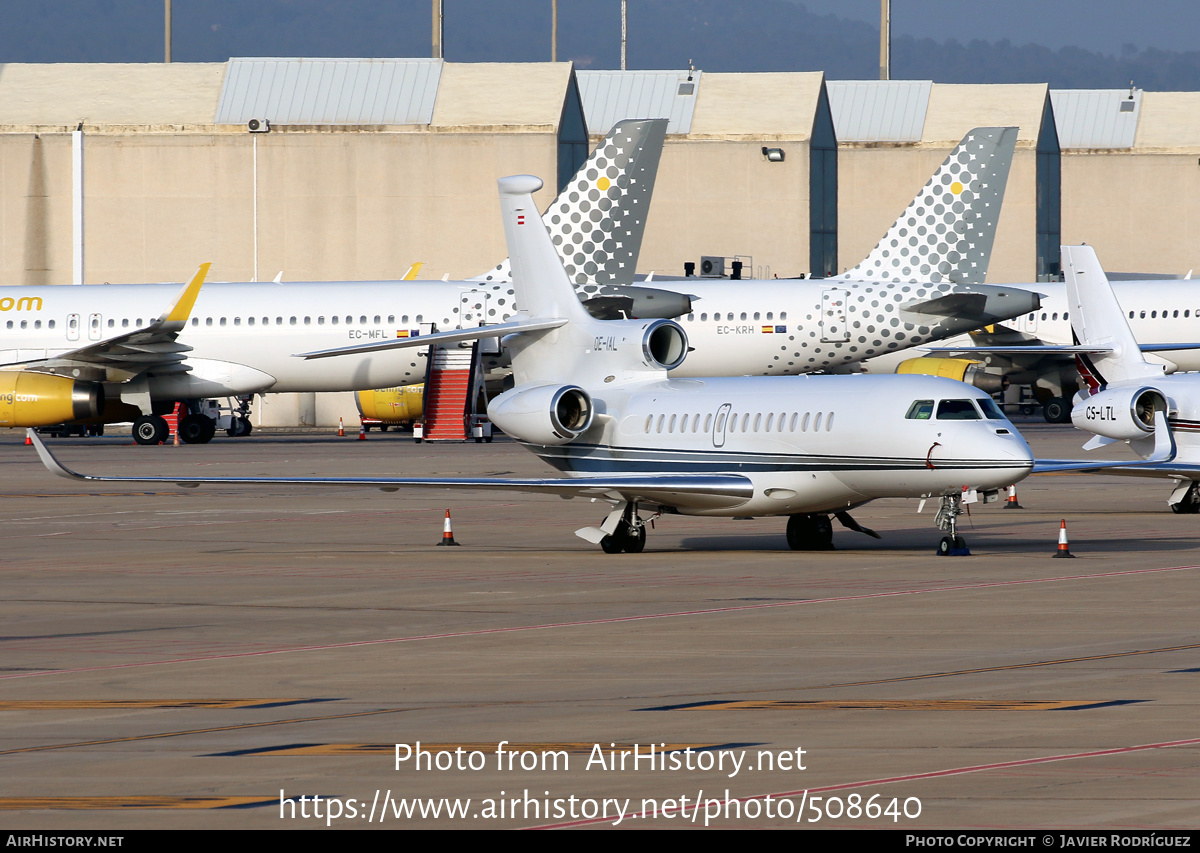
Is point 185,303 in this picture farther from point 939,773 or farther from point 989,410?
point 939,773

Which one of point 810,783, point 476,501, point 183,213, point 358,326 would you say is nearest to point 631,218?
point 358,326

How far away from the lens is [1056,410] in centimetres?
6084

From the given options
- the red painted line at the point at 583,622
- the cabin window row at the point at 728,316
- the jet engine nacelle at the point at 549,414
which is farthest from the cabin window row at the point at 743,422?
the cabin window row at the point at 728,316

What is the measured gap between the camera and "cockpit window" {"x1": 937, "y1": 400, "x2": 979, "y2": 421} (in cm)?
2203

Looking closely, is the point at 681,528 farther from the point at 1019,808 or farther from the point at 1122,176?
the point at 1122,176

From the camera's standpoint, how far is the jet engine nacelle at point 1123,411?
96.4 feet

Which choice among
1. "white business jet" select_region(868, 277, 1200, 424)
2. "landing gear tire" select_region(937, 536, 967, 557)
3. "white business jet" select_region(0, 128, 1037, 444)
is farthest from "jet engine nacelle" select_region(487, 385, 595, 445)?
"white business jet" select_region(868, 277, 1200, 424)

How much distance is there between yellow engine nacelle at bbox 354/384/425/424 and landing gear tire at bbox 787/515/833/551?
120 feet

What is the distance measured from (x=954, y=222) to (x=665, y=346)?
82.2 feet

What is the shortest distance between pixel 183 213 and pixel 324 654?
57853 millimetres

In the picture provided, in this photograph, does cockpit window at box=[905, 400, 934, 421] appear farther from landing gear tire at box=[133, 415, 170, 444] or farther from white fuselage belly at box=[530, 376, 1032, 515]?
landing gear tire at box=[133, 415, 170, 444]

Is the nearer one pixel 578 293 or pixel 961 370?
pixel 578 293

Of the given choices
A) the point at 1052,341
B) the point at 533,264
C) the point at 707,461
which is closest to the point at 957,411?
the point at 707,461

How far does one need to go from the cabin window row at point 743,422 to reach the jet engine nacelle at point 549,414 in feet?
3.33
